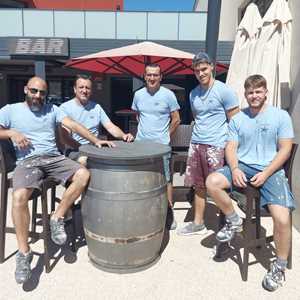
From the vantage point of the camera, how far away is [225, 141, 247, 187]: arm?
295 centimetres

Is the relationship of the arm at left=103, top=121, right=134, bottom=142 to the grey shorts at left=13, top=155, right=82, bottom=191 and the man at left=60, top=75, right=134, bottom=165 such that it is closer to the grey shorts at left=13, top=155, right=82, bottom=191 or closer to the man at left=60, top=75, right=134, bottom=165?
the man at left=60, top=75, right=134, bottom=165

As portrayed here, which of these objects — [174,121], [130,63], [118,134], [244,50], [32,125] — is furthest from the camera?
[130,63]

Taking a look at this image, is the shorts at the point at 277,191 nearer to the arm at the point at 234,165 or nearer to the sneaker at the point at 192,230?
the arm at the point at 234,165

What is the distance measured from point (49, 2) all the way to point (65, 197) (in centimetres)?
2336

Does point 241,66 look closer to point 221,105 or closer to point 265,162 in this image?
point 221,105

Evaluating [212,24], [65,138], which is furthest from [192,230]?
[212,24]

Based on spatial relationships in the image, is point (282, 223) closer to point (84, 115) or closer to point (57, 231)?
point (57, 231)

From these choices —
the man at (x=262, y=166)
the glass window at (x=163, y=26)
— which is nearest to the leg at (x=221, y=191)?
the man at (x=262, y=166)

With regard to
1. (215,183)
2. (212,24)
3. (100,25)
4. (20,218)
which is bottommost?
(20,218)

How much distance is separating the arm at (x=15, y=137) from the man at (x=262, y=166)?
5.42ft

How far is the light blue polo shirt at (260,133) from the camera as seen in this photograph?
2947 mm

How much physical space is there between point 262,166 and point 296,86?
1.76m

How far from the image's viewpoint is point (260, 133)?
3.01 meters

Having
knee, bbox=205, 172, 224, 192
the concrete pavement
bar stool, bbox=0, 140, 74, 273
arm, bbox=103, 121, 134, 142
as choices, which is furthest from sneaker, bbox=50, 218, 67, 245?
knee, bbox=205, 172, 224, 192
